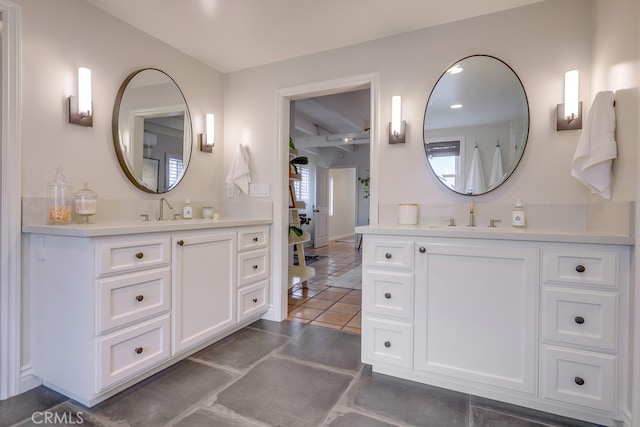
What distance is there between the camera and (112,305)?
5.22 ft

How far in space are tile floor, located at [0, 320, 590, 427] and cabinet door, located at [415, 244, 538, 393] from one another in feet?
0.56

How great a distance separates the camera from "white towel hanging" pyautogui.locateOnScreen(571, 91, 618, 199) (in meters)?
1.58

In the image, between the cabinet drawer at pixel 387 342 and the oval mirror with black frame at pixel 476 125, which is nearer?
the cabinet drawer at pixel 387 342

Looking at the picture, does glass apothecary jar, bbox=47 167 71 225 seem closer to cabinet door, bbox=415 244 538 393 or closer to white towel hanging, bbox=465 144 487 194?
cabinet door, bbox=415 244 538 393

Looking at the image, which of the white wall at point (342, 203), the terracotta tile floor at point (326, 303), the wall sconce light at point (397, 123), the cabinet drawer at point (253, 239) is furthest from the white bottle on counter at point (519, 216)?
the white wall at point (342, 203)

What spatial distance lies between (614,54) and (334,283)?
135 inches

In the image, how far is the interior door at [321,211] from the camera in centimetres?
778

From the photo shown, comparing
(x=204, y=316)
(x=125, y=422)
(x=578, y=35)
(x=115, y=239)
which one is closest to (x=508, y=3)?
(x=578, y=35)

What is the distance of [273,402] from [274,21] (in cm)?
243

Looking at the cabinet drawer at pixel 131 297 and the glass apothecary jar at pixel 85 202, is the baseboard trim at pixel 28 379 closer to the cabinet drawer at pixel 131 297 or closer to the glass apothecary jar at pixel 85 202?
the cabinet drawer at pixel 131 297

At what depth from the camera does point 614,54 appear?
160cm

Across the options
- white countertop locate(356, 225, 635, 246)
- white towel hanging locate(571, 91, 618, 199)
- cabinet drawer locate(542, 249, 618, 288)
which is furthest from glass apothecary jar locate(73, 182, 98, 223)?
white towel hanging locate(571, 91, 618, 199)

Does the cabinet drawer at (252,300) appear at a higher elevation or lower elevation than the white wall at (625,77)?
lower

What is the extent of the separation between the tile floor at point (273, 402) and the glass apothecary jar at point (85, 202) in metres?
1.00
